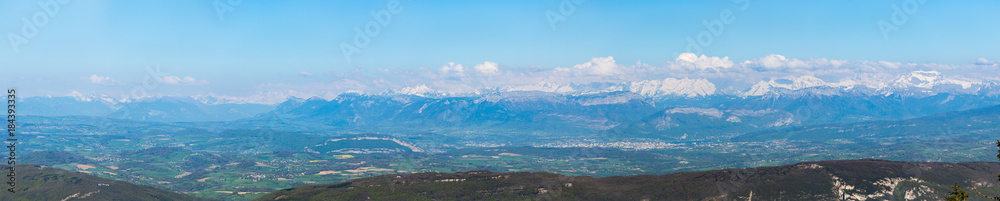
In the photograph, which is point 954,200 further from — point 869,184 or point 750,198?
point 869,184

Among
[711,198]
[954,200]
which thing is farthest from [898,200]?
[954,200]

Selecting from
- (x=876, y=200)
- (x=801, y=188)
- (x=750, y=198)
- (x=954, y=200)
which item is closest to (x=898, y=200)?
(x=876, y=200)

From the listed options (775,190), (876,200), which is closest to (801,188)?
(775,190)

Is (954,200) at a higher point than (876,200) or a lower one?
higher

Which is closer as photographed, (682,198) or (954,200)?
(954,200)

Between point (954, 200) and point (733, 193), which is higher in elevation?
point (954, 200)

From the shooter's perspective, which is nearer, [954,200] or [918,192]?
[954,200]

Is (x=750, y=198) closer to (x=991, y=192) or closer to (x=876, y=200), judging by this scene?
(x=876, y=200)
